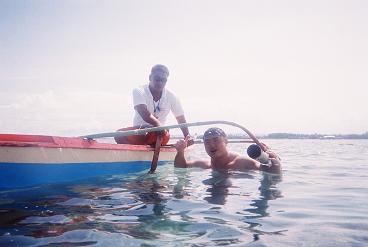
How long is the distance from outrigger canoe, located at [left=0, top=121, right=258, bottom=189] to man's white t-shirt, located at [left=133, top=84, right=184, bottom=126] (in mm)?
1157

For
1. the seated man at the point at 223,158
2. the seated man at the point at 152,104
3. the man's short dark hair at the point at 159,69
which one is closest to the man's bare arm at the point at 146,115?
the seated man at the point at 152,104

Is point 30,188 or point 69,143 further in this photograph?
point 69,143

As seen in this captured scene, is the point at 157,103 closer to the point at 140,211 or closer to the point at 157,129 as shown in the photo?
the point at 157,129

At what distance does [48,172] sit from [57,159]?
251 mm

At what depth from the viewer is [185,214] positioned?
3688 mm

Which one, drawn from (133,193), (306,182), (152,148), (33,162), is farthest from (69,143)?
(306,182)

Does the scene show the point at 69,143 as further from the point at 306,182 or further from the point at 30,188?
the point at 306,182

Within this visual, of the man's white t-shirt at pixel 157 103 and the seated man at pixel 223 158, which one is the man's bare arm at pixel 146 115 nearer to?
the man's white t-shirt at pixel 157 103

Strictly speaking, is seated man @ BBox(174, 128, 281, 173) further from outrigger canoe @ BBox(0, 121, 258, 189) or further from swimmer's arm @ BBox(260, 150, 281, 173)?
outrigger canoe @ BBox(0, 121, 258, 189)

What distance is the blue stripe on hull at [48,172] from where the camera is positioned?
4.77 meters

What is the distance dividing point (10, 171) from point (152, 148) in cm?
352

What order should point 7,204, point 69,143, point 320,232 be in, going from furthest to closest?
point 69,143, point 7,204, point 320,232

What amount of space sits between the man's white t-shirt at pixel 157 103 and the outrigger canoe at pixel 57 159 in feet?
3.80

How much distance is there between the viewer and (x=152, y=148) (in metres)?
7.78
